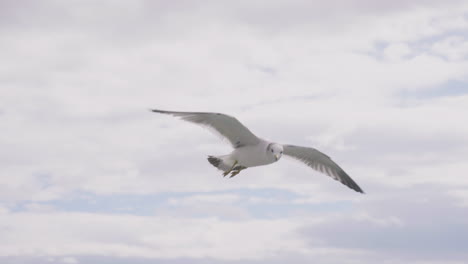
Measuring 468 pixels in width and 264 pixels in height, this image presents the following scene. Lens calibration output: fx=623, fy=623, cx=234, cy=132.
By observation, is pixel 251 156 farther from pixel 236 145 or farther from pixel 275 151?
pixel 275 151

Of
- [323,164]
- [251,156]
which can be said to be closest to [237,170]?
[251,156]

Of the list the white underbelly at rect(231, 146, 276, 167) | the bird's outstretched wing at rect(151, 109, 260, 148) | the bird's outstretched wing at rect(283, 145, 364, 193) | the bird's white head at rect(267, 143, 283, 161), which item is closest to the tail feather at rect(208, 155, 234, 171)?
the white underbelly at rect(231, 146, 276, 167)

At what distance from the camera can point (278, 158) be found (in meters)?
17.8

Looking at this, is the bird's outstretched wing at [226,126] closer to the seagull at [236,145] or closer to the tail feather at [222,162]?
the seagull at [236,145]

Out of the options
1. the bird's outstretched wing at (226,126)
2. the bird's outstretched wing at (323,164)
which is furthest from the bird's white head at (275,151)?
the bird's outstretched wing at (323,164)

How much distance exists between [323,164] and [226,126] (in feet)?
18.0

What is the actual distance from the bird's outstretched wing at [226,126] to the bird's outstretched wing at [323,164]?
312 cm

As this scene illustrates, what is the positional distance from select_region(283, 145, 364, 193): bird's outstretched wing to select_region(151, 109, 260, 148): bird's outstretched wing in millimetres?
3117

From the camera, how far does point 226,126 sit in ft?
59.1

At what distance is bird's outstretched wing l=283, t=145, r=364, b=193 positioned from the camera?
70.1 feet

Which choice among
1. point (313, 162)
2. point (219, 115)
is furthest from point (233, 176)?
point (313, 162)

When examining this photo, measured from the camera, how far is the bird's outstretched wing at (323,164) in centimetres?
2138

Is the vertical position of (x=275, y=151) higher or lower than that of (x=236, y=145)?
lower

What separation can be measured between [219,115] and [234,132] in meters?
1.10
